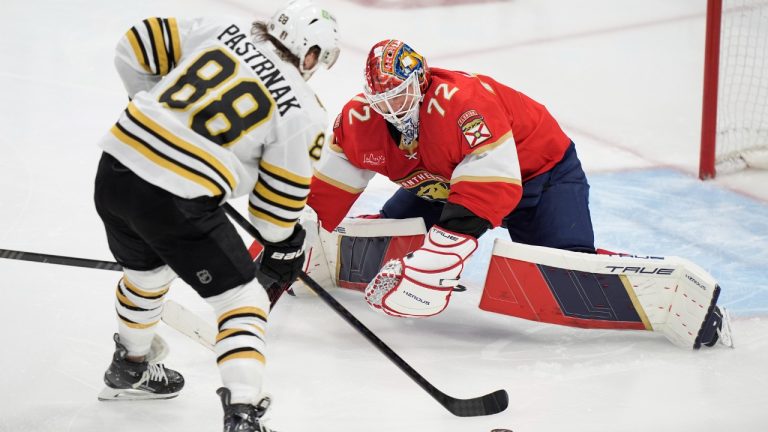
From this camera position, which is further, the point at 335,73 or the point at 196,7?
the point at 196,7

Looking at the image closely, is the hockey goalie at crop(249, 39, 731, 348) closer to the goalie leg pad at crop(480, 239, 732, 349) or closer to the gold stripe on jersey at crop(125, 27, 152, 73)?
the goalie leg pad at crop(480, 239, 732, 349)

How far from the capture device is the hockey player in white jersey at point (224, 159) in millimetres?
2254

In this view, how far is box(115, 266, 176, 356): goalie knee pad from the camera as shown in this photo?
2506 mm

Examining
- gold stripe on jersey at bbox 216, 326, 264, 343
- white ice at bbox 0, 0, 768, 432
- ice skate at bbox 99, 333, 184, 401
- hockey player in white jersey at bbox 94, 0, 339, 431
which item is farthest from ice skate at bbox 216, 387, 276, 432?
ice skate at bbox 99, 333, 184, 401

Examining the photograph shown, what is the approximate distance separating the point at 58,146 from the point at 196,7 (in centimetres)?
192

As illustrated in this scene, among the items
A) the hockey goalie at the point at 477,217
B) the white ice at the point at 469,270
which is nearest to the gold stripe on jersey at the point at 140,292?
the white ice at the point at 469,270

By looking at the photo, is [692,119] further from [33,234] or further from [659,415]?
[33,234]

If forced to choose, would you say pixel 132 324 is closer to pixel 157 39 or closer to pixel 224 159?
pixel 224 159

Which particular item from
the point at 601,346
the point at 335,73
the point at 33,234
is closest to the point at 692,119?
the point at 335,73

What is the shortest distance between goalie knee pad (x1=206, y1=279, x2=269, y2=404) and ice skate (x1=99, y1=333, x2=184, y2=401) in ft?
1.36

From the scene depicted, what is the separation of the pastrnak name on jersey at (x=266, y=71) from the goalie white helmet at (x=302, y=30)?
64 mm

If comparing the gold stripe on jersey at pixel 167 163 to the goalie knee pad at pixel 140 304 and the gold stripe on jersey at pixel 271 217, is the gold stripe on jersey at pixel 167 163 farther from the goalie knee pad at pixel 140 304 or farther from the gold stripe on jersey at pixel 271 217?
the goalie knee pad at pixel 140 304

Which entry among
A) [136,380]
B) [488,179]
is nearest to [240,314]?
[136,380]

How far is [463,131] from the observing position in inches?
113
